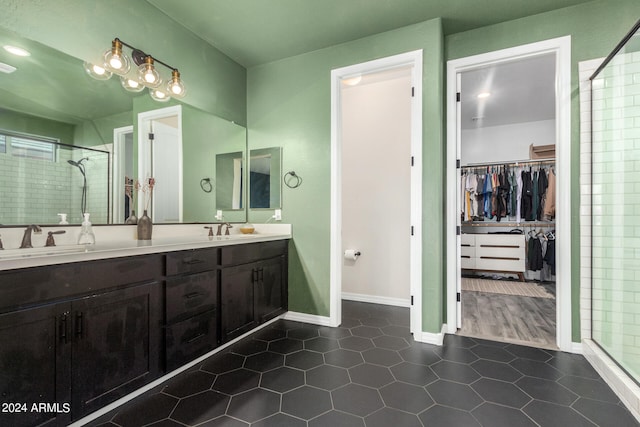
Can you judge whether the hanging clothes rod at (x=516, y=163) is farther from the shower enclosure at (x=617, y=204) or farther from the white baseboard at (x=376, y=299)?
the white baseboard at (x=376, y=299)

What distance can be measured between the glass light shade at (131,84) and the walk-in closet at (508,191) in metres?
3.47

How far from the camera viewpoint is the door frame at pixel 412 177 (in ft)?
8.44

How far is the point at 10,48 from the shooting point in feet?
5.37

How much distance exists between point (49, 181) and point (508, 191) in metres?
5.95

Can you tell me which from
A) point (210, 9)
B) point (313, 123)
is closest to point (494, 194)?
point (313, 123)

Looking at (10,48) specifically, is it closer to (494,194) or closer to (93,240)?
(93,240)

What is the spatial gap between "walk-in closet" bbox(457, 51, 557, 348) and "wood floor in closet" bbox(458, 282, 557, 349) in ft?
0.08

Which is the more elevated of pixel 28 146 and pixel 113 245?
pixel 28 146

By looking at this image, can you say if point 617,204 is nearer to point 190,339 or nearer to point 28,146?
point 190,339

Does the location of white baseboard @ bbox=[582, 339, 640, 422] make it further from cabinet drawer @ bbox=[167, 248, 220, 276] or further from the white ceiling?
cabinet drawer @ bbox=[167, 248, 220, 276]

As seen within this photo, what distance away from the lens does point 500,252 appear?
504cm

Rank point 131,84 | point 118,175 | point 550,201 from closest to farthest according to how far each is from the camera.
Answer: point 118,175, point 131,84, point 550,201

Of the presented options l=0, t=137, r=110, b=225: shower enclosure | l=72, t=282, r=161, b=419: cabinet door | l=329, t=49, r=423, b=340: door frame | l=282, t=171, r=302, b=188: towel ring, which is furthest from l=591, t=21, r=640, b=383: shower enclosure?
l=0, t=137, r=110, b=225: shower enclosure

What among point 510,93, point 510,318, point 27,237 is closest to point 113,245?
point 27,237
